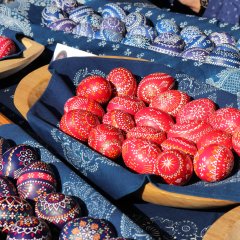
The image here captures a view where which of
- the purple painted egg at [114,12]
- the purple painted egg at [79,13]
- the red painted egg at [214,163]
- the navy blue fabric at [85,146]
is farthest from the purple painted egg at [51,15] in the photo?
the red painted egg at [214,163]

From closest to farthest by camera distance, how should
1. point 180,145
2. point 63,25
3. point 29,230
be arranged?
point 29,230, point 180,145, point 63,25

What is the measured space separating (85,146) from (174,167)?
0.16 metres

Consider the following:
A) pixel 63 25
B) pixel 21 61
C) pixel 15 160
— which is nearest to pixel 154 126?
pixel 15 160

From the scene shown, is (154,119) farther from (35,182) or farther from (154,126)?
(35,182)

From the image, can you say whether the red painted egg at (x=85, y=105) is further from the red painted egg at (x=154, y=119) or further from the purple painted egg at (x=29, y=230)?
the purple painted egg at (x=29, y=230)

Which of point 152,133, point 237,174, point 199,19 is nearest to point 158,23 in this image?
point 199,19

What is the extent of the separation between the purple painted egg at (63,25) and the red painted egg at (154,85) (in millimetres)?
569

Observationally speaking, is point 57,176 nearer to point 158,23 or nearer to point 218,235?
point 218,235

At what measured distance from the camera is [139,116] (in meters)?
0.91

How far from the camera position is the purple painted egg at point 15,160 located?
762mm

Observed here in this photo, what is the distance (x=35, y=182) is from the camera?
0.71 metres

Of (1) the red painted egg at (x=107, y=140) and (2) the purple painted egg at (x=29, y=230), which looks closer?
(2) the purple painted egg at (x=29, y=230)

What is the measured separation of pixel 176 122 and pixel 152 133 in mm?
103

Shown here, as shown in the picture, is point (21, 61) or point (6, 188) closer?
point (6, 188)
